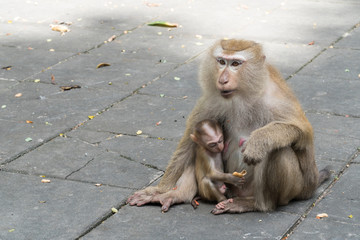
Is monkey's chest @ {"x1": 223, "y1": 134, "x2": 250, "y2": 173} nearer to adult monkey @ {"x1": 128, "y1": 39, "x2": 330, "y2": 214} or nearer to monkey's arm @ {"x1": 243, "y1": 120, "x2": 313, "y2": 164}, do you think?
adult monkey @ {"x1": 128, "y1": 39, "x2": 330, "y2": 214}

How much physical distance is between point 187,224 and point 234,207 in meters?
0.39

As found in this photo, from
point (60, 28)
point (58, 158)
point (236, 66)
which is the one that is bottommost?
point (60, 28)

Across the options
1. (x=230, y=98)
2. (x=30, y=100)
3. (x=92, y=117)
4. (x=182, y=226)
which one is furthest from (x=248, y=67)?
(x=30, y=100)

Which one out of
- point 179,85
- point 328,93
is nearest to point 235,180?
point 328,93

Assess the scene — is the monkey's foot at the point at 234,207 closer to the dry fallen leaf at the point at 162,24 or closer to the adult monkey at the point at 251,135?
the adult monkey at the point at 251,135

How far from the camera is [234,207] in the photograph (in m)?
5.35

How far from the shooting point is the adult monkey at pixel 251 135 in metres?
5.12

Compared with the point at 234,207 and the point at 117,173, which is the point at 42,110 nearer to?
the point at 117,173

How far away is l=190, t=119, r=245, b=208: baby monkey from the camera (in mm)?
5295

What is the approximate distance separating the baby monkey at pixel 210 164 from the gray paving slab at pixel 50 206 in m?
0.66

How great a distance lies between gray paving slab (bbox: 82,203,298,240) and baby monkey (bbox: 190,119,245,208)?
0.44 ft

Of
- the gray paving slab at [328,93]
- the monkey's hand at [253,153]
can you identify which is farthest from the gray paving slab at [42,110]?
the monkey's hand at [253,153]

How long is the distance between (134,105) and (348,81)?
2.55 metres

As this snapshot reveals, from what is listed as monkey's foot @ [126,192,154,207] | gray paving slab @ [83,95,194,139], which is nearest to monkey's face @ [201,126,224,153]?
monkey's foot @ [126,192,154,207]
